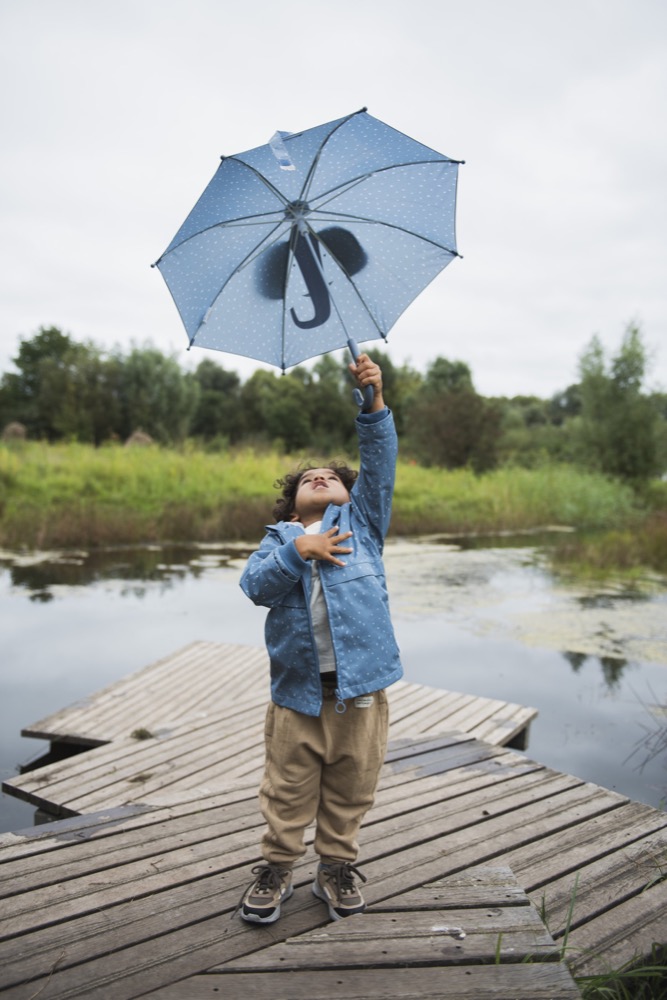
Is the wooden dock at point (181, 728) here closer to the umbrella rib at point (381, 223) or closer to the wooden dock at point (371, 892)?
the wooden dock at point (371, 892)

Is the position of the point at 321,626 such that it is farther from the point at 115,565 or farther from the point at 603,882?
the point at 115,565

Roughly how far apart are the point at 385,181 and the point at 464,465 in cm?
2206

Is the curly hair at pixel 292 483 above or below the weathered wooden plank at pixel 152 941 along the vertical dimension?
above

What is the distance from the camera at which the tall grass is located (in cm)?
1188

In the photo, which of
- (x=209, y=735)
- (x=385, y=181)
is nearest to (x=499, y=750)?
(x=209, y=735)

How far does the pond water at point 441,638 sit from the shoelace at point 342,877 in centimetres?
199

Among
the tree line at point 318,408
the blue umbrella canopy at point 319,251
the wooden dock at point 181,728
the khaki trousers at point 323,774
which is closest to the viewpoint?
the khaki trousers at point 323,774

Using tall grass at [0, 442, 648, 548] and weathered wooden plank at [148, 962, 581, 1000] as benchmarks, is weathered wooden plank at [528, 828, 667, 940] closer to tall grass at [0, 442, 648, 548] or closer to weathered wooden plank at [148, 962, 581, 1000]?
weathered wooden plank at [148, 962, 581, 1000]

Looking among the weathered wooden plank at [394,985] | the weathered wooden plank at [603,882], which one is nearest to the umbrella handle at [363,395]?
the weathered wooden plank at [394,985]

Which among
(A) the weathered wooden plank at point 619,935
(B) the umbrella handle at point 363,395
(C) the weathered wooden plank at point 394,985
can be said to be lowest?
(A) the weathered wooden plank at point 619,935

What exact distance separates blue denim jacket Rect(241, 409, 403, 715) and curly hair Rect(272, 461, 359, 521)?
0.63ft

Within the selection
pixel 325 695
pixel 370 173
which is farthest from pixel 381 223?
pixel 325 695

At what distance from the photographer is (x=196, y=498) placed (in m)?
13.8

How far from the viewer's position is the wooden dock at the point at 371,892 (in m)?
1.65
